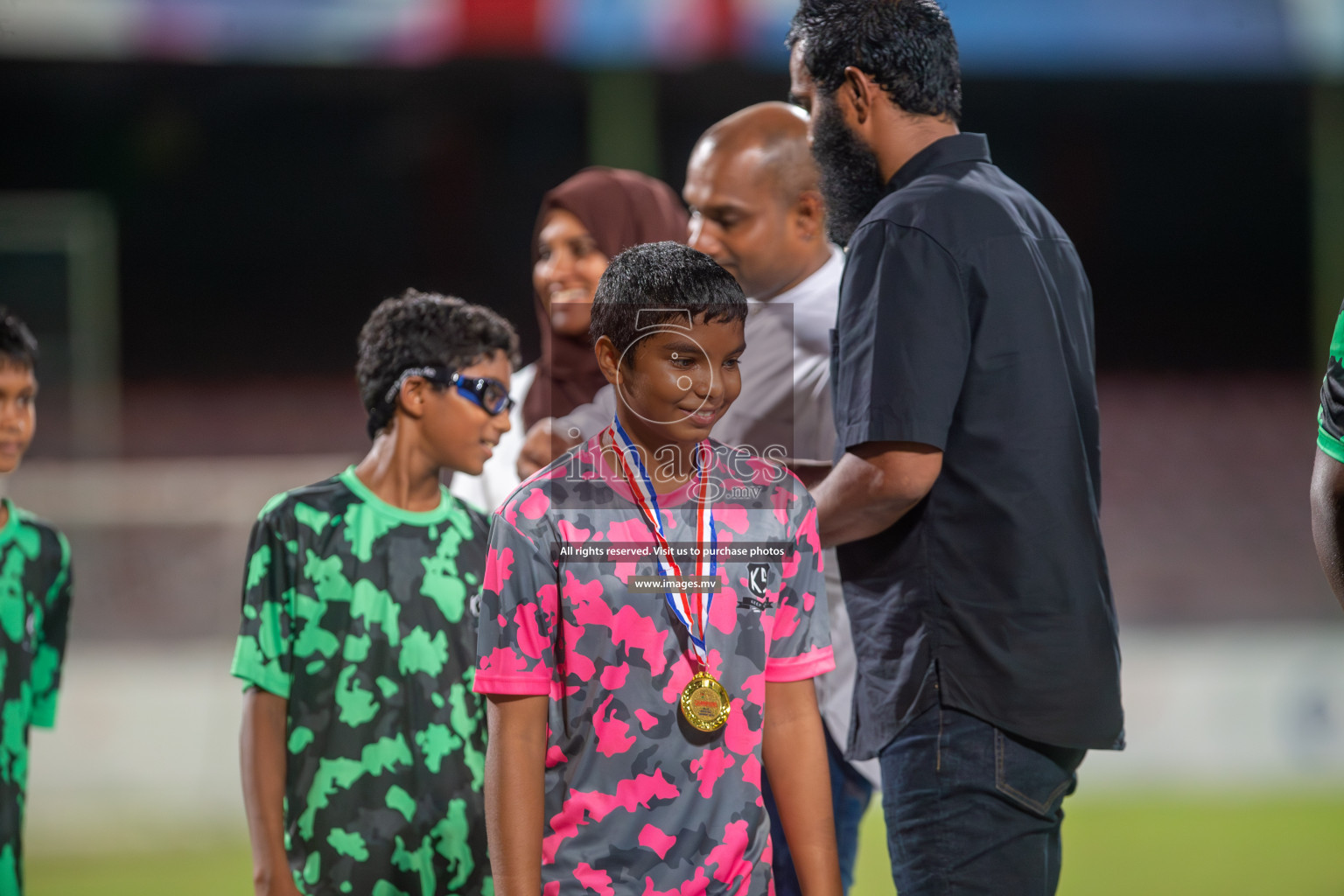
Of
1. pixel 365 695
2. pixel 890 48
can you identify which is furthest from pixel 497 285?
pixel 890 48

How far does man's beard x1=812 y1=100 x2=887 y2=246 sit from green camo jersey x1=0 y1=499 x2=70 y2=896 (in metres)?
1.60

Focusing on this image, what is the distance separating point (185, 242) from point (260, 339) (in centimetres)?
135

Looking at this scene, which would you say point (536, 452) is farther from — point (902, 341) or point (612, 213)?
point (612, 213)

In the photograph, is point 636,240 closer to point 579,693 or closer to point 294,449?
point 579,693

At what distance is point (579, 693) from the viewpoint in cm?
135

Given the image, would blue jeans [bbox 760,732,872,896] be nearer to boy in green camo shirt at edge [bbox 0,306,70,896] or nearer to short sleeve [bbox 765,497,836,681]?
short sleeve [bbox 765,497,836,681]

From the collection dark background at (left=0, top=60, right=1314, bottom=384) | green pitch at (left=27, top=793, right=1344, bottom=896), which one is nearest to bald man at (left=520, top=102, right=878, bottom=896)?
green pitch at (left=27, top=793, right=1344, bottom=896)

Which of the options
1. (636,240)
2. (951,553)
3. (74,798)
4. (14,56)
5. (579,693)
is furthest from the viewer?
(14,56)

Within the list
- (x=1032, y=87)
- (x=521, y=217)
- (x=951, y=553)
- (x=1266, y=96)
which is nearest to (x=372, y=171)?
(x=521, y=217)

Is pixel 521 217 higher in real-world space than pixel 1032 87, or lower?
lower

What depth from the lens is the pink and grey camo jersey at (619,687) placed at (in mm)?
1332

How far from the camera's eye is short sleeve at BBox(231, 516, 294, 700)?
184cm

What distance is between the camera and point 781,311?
1.87 m

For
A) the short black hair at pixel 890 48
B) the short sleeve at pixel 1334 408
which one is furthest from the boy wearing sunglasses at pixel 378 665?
the short sleeve at pixel 1334 408
